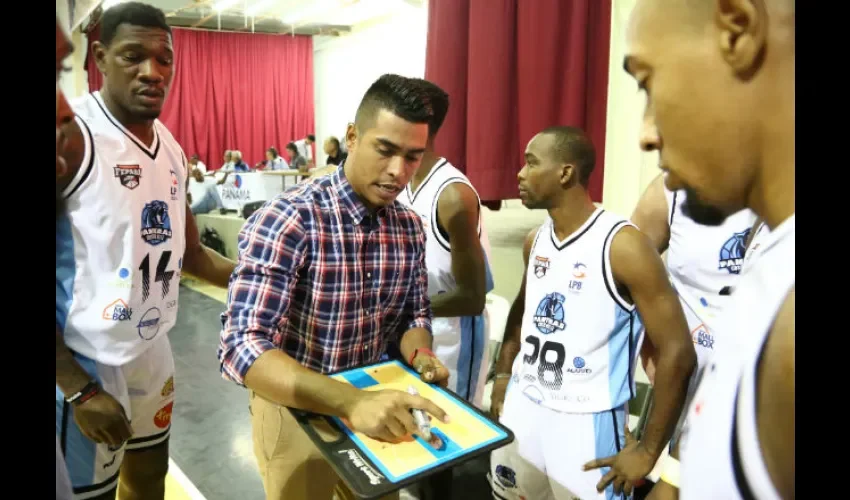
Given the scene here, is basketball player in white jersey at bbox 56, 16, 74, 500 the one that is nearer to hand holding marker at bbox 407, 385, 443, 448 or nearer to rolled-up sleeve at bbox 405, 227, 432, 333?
hand holding marker at bbox 407, 385, 443, 448

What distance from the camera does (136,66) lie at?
0.67 metres

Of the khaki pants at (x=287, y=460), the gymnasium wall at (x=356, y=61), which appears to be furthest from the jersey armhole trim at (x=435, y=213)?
the gymnasium wall at (x=356, y=61)

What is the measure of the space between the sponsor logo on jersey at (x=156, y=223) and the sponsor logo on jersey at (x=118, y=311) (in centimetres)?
9

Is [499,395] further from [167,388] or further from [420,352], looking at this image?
[167,388]

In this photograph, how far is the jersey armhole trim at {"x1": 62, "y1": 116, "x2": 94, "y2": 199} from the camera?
594mm

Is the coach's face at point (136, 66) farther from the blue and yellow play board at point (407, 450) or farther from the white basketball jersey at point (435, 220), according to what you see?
the white basketball jersey at point (435, 220)

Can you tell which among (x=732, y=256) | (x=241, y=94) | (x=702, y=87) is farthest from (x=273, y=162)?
(x=702, y=87)

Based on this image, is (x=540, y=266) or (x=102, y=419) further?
(x=540, y=266)

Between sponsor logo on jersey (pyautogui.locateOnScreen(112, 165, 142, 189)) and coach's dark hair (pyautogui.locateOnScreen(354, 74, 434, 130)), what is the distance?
1.21 ft

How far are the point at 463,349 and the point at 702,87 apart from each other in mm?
1324

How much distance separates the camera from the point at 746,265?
395 mm
